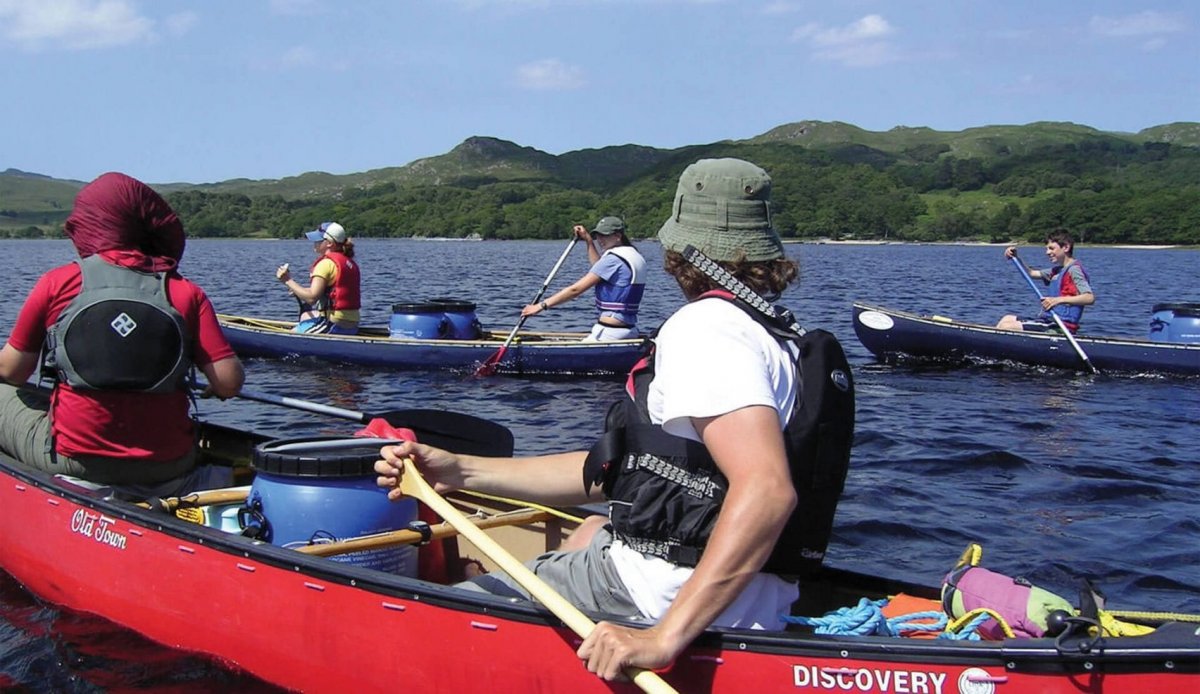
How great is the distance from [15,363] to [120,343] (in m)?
0.67

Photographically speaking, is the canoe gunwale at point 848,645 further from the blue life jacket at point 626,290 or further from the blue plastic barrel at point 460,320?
the blue plastic barrel at point 460,320

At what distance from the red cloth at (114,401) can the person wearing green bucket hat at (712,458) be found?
2.77m

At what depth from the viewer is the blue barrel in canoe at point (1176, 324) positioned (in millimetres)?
16750

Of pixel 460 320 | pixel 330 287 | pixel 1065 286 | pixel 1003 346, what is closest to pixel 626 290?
pixel 460 320

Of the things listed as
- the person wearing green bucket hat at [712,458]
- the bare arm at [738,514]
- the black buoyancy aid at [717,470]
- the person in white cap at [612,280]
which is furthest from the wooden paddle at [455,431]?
the person in white cap at [612,280]

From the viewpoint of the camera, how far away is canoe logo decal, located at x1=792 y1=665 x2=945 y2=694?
12.7ft

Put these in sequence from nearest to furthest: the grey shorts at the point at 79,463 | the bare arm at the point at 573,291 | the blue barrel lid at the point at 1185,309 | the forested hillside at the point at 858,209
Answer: the grey shorts at the point at 79,463
the bare arm at the point at 573,291
the blue barrel lid at the point at 1185,309
the forested hillside at the point at 858,209

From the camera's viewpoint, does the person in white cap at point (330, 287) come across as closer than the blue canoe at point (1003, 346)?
Yes

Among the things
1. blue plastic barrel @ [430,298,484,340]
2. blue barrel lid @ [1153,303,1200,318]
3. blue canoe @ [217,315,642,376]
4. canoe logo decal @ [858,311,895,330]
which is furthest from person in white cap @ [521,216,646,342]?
blue barrel lid @ [1153,303,1200,318]

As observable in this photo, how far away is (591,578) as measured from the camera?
4.21 metres

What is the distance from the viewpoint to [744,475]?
3.36 m

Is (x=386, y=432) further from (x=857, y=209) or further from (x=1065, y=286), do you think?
(x=857, y=209)

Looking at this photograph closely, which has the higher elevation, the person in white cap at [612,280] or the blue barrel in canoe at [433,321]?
the person in white cap at [612,280]

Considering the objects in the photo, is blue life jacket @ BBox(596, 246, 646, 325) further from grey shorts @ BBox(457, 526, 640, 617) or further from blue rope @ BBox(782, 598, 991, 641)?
blue rope @ BBox(782, 598, 991, 641)
